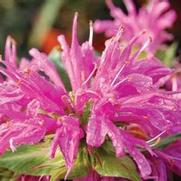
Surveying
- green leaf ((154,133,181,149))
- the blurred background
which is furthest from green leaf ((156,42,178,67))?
the blurred background

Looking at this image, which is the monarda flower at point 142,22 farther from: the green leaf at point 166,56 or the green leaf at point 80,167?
the green leaf at point 80,167

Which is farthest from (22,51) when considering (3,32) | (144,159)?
(144,159)

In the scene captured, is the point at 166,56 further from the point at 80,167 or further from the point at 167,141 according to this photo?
the point at 80,167

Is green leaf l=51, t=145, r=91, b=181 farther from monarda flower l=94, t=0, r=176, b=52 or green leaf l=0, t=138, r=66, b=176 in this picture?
monarda flower l=94, t=0, r=176, b=52

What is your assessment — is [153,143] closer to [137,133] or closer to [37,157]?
[137,133]

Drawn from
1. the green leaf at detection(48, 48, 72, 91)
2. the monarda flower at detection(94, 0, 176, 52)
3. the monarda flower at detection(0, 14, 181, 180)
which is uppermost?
the monarda flower at detection(94, 0, 176, 52)

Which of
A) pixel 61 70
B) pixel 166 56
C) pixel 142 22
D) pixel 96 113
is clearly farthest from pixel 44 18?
pixel 96 113

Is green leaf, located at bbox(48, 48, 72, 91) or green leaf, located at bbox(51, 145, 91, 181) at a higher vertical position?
green leaf, located at bbox(48, 48, 72, 91)

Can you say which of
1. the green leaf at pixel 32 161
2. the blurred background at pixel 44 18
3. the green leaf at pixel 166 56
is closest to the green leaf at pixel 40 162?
the green leaf at pixel 32 161
